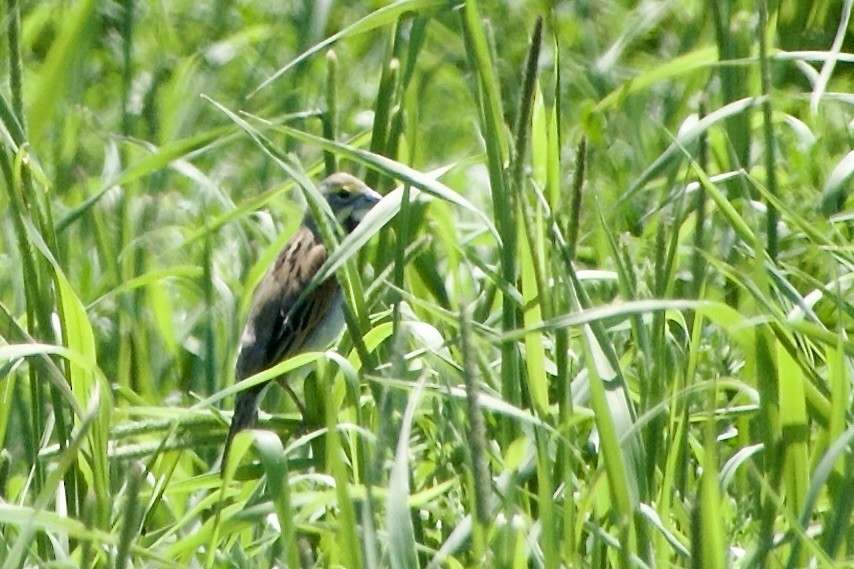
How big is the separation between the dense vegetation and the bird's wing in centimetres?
15

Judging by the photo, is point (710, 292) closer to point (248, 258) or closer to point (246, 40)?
point (248, 258)

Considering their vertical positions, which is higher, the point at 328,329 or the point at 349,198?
the point at 349,198

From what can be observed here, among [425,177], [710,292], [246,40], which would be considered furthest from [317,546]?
[246,40]

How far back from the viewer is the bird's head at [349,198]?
4.53 m

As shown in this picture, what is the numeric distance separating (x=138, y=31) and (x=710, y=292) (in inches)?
140

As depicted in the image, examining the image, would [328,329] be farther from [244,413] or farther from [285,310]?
[244,413]

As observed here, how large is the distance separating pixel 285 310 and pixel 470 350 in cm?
313

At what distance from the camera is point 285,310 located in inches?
193

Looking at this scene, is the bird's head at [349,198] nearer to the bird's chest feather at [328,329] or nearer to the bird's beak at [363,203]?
the bird's beak at [363,203]

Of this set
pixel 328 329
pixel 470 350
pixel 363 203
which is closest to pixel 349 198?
pixel 363 203

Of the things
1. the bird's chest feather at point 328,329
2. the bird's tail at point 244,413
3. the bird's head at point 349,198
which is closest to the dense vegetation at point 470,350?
the bird's tail at point 244,413

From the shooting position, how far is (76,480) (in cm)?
284

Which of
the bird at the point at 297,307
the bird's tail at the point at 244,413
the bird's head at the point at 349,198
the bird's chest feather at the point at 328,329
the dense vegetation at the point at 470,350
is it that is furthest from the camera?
the bird's chest feather at the point at 328,329

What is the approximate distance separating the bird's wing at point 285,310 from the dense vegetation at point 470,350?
0.15 meters
